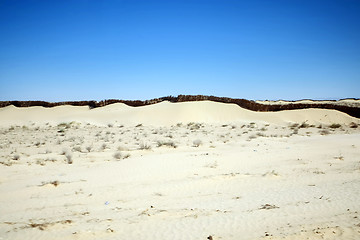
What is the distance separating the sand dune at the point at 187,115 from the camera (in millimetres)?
28781

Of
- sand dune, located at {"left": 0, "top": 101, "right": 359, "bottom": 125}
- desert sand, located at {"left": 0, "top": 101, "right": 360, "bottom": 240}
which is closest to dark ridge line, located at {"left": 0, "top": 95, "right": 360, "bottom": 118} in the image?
sand dune, located at {"left": 0, "top": 101, "right": 359, "bottom": 125}

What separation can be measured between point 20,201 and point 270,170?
265 inches

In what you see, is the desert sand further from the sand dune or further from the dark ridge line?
the dark ridge line

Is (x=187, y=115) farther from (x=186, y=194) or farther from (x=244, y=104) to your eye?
(x=186, y=194)

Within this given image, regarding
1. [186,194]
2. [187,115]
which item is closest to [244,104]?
[187,115]

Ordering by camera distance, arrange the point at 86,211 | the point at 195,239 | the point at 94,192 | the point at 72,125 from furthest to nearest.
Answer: the point at 72,125, the point at 94,192, the point at 86,211, the point at 195,239

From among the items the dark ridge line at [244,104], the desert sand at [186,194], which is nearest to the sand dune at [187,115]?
the dark ridge line at [244,104]

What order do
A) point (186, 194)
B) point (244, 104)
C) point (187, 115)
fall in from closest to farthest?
1. point (186, 194)
2. point (187, 115)
3. point (244, 104)

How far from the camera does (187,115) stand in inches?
1155

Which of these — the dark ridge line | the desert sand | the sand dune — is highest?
the dark ridge line

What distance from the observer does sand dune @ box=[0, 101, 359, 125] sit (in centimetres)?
2878

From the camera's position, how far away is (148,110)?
31062mm

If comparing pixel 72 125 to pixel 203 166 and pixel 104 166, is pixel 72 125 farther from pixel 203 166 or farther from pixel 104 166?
pixel 203 166

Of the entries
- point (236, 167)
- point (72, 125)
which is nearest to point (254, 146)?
point (236, 167)
